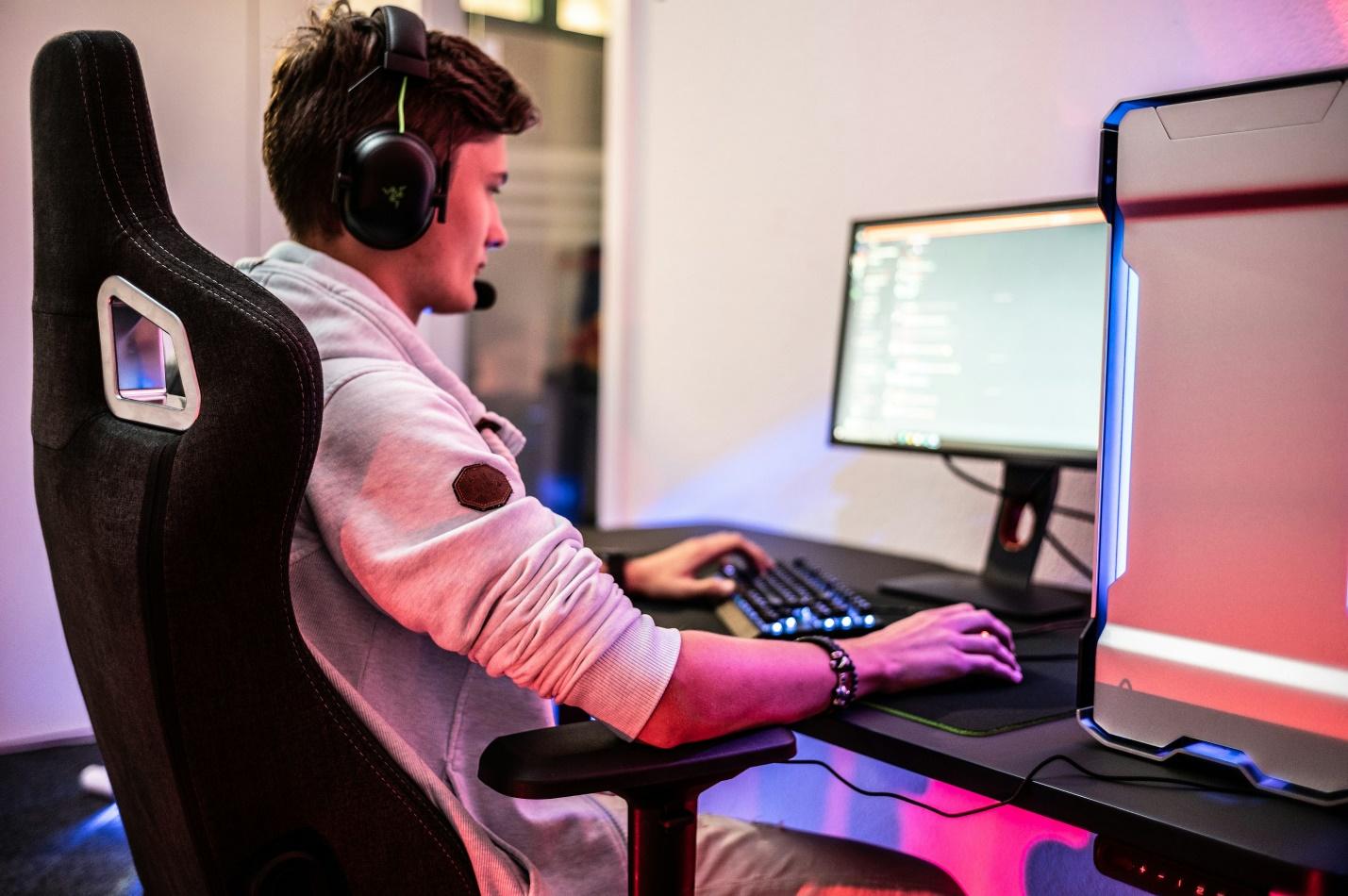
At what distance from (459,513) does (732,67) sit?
143 cm

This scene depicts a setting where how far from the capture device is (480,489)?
77 cm

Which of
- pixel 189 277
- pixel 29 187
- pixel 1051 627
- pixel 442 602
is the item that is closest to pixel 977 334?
pixel 1051 627

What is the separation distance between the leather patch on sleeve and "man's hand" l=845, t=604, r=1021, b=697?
1.16ft

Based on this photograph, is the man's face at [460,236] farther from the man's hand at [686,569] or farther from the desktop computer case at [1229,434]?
the desktop computer case at [1229,434]

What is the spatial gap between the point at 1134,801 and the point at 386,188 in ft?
2.49

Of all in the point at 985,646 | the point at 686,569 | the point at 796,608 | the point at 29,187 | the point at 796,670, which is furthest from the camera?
the point at 29,187

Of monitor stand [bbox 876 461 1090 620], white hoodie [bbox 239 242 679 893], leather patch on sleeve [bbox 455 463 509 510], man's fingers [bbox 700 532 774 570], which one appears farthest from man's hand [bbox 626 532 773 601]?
leather patch on sleeve [bbox 455 463 509 510]

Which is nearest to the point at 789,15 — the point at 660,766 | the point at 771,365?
the point at 771,365

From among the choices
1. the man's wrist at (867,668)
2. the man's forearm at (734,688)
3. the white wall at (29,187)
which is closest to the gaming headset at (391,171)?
the man's forearm at (734,688)

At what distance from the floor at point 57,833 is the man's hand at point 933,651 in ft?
4.38

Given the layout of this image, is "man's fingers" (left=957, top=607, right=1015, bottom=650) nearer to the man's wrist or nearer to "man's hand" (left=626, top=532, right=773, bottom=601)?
the man's wrist

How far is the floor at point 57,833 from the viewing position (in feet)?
5.52

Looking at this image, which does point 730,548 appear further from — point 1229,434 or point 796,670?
point 1229,434

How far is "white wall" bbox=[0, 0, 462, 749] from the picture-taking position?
190 cm
